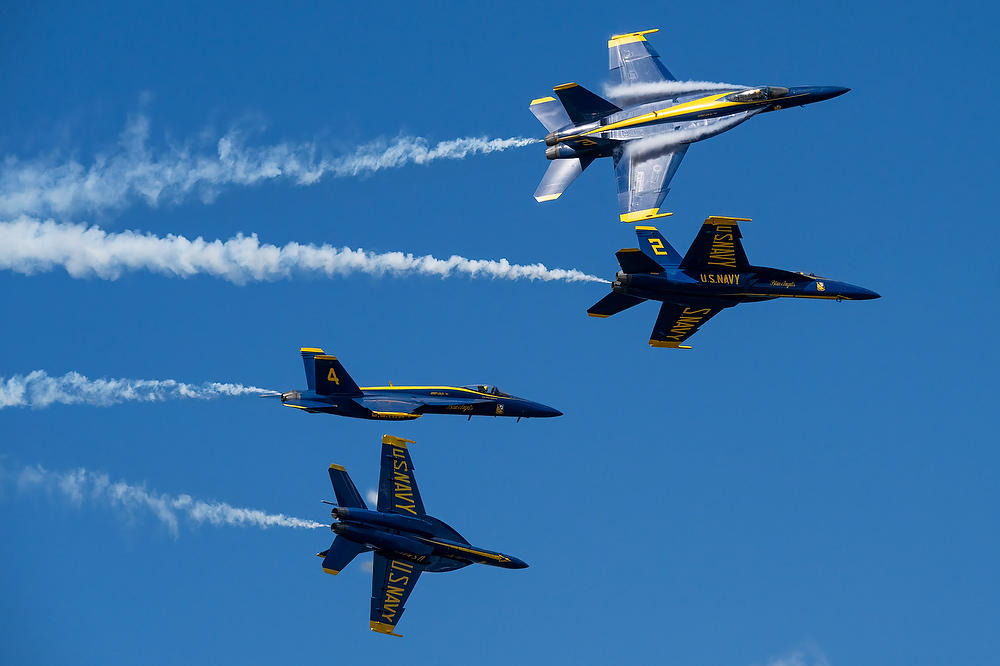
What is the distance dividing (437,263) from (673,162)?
12343mm

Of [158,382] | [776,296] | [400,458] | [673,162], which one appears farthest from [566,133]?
[158,382]

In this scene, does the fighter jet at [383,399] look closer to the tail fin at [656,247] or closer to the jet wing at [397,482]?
the jet wing at [397,482]

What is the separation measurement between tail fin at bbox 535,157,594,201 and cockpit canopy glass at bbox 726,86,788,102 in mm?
7313

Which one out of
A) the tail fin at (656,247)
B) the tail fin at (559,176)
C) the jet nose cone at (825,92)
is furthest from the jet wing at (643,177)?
the jet nose cone at (825,92)

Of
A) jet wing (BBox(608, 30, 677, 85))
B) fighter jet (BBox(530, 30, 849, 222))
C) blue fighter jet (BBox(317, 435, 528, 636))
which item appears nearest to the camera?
fighter jet (BBox(530, 30, 849, 222))

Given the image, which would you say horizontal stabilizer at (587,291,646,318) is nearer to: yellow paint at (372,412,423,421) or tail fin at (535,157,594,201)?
tail fin at (535,157,594,201)

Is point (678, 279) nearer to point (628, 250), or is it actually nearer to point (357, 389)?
point (628, 250)

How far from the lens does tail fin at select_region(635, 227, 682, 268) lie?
65625 millimetres

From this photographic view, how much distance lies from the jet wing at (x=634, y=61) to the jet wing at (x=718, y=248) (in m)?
9.41

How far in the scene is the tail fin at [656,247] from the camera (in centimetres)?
6562

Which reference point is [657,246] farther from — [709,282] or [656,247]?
[709,282]

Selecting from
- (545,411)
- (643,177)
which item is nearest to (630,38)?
(643,177)

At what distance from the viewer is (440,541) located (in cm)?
6800

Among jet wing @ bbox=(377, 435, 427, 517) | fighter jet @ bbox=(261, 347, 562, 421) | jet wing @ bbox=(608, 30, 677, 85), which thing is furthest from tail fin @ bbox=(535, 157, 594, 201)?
jet wing @ bbox=(377, 435, 427, 517)
